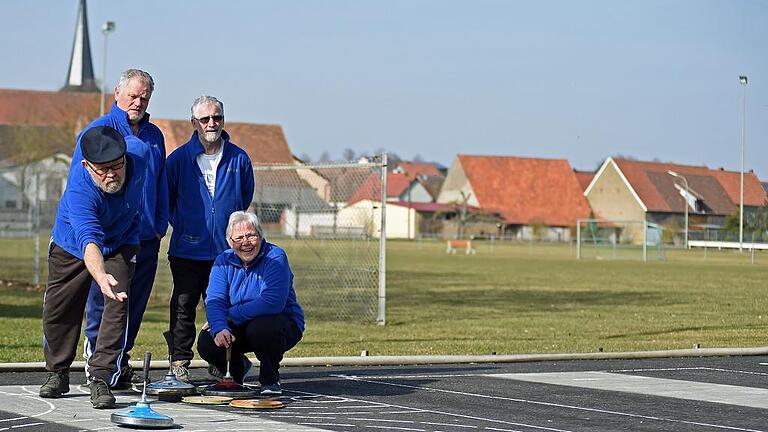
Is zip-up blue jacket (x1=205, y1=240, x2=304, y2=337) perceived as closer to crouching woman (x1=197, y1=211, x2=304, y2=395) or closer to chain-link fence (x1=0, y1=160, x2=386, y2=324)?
crouching woman (x1=197, y1=211, x2=304, y2=395)

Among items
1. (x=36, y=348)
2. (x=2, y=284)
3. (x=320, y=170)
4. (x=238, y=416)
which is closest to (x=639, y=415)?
(x=238, y=416)

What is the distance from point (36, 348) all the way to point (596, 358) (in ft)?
17.2

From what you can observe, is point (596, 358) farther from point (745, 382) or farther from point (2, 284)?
point (2, 284)

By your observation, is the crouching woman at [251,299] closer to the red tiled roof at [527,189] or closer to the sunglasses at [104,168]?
the sunglasses at [104,168]

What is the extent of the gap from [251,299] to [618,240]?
197ft

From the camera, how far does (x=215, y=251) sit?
9609 mm

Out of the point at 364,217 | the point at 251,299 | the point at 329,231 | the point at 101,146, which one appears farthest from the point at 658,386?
the point at 329,231

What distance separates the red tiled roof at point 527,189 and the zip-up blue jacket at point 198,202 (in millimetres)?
71143

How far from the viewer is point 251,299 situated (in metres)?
8.88

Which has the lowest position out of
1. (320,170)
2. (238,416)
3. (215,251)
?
(238,416)

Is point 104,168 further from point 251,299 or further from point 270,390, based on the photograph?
Result: point 270,390

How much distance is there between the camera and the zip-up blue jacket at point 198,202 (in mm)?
9578

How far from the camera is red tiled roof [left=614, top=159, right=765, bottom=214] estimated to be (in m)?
21.7

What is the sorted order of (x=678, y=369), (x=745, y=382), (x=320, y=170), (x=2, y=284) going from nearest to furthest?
(x=745, y=382) → (x=678, y=369) → (x=320, y=170) → (x=2, y=284)
